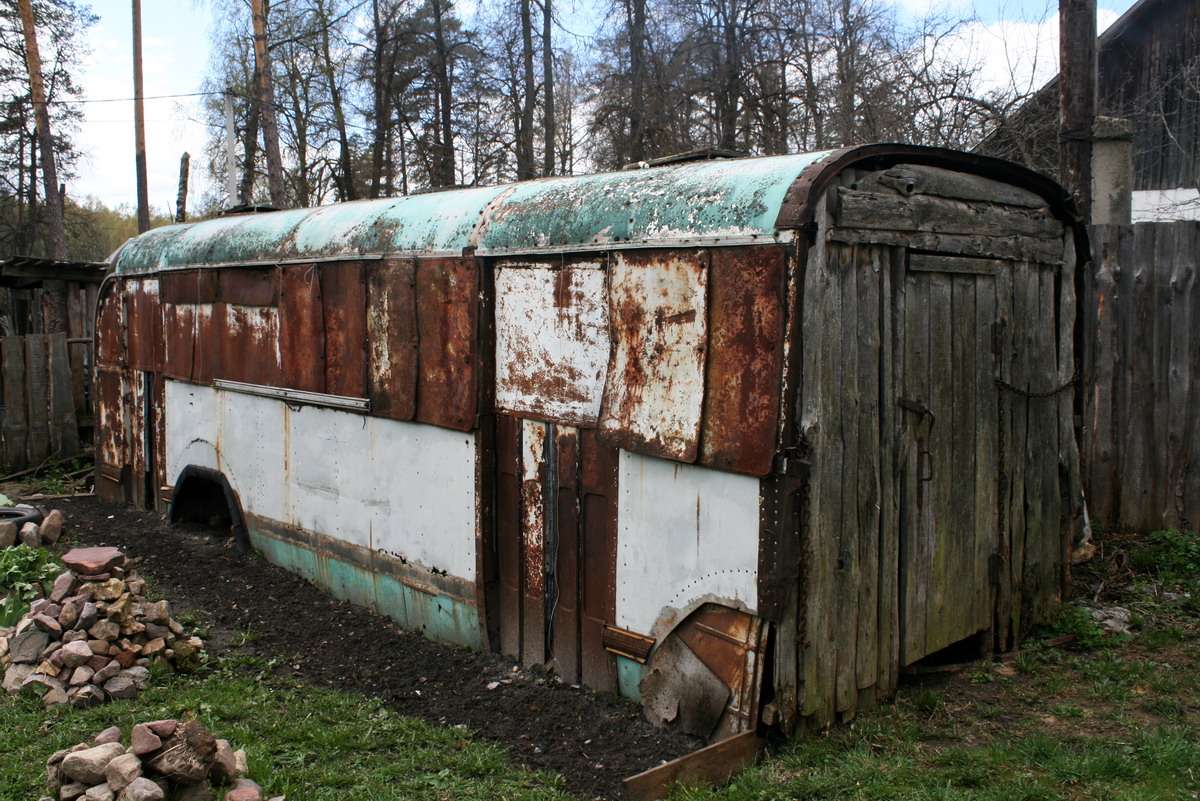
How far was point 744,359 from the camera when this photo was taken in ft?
11.8

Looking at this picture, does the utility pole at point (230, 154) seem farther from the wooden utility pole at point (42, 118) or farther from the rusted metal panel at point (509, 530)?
the rusted metal panel at point (509, 530)

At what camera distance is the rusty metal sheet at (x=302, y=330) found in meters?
5.87

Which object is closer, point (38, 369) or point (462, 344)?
point (462, 344)

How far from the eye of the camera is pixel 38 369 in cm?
1062

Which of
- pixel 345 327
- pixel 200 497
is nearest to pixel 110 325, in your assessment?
pixel 200 497

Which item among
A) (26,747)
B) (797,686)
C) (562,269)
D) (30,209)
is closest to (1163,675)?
(797,686)

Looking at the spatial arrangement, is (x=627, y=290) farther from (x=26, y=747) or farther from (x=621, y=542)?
(x=26, y=747)

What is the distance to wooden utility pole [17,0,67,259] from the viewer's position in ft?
61.5

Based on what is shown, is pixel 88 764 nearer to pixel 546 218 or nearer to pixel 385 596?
pixel 385 596

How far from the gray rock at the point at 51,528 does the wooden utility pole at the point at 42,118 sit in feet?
48.8

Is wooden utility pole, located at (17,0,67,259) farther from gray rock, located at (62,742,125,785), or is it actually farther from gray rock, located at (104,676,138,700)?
gray rock, located at (62,742,125,785)

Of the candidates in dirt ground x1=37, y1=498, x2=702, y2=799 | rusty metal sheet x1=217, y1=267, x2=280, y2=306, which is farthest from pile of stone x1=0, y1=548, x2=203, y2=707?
rusty metal sheet x1=217, y1=267, x2=280, y2=306

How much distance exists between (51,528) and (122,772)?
16.1ft

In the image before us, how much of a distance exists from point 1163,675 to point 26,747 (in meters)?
5.07
